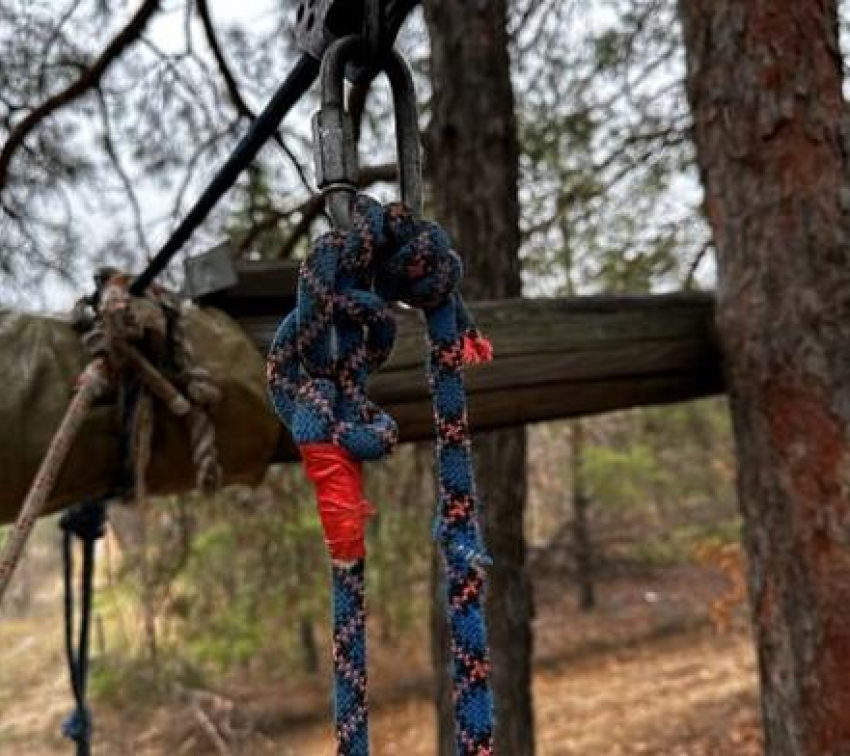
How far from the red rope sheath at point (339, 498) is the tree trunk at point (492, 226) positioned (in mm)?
1680

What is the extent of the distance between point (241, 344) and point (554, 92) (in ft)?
8.86

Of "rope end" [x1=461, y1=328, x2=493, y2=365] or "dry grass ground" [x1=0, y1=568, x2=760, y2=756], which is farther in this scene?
"dry grass ground" [x1=0, y1=568, x2=760, y2=756]

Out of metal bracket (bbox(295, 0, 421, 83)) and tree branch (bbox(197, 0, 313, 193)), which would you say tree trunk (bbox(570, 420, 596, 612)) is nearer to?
tree branch (bbox(197, 0, 313, 193))

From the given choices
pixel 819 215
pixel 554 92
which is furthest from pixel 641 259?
pixel 819 215

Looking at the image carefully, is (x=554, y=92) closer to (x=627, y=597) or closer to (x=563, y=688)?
(x=563, y=688)

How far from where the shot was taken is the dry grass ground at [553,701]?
5793mm

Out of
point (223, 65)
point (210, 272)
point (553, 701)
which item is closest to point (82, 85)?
point (223, 65)

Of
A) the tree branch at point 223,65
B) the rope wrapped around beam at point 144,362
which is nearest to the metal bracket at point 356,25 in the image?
the rope wrapped around beam at point 144,362

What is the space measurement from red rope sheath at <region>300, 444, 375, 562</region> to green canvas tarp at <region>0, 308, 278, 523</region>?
20.9 inches

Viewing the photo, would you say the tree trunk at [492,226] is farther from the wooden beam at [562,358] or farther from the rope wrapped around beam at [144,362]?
the rope wrapped around beam at [144,362]

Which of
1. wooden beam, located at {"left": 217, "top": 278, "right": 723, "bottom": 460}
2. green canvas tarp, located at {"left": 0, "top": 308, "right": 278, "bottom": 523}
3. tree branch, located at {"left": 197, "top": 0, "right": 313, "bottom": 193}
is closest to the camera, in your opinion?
green canvas tarp, located at {"left": 0, "top": 308, "right": 278, "bottom": 523}

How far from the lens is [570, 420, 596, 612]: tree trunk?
875cm

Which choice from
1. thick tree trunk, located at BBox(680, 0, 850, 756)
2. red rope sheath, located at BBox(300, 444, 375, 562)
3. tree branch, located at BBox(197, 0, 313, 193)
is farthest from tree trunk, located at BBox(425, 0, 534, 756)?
red rope sheath, located at BBox(300, 444, 375, 562)

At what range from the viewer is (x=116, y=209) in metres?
2.85
